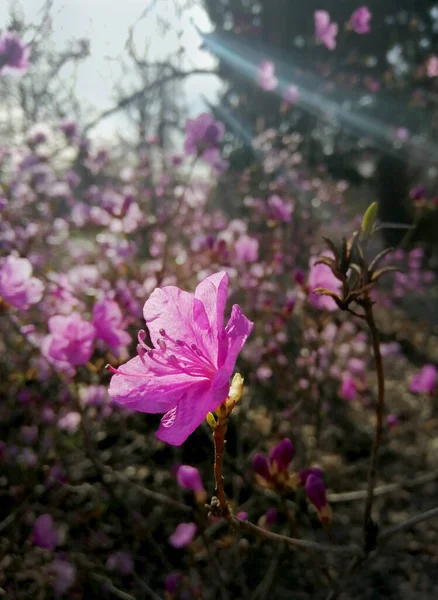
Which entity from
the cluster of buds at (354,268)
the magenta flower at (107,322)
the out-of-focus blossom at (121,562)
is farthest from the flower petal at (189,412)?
the out-of-focus blossom at (121,562)

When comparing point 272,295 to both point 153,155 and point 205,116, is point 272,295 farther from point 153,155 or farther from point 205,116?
point 153,155

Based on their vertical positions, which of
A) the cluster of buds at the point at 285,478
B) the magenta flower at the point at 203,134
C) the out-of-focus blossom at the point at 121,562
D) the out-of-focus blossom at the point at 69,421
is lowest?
the out-of-focus blossom at the point at 121,562

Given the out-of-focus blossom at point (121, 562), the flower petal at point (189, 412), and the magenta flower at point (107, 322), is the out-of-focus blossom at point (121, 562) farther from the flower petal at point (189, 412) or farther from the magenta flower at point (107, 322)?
the flower petal at point (189, 412)

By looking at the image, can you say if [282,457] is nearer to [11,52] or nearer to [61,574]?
[61,574]

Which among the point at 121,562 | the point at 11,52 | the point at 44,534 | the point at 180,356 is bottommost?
the point at 121,562

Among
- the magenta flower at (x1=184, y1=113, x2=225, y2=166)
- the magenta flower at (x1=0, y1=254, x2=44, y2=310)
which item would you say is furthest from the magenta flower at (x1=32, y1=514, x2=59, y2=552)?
the magenta flower at (x1=184, y1=113, x2=225, y2=166)

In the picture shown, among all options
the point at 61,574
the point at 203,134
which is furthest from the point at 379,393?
the point at 203,134

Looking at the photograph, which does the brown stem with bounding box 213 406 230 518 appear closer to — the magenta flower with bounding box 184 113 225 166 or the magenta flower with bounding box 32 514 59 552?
the magenta flower with bounding box 32 514 59 552
